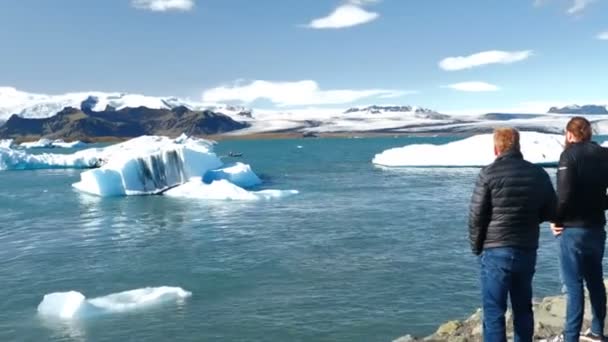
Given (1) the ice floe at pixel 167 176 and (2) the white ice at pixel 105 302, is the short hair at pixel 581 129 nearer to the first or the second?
(2) the white ice at pixel 105 302

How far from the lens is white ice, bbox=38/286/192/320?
1102cm

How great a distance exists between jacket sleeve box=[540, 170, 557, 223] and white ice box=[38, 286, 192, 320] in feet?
28.6

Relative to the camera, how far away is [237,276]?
1373 cm

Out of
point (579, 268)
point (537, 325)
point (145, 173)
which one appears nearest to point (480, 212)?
point (579, 268)

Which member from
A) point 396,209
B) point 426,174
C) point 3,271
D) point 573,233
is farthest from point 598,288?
point 426,174

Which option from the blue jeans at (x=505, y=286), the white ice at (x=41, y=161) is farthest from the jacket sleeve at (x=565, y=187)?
the white ice at (x=41, y=161)

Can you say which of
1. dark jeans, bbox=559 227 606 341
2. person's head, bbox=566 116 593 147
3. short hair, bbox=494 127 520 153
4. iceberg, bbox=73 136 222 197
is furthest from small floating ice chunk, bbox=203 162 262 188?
short hair, bbox=494 127 520 153

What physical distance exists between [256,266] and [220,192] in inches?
614

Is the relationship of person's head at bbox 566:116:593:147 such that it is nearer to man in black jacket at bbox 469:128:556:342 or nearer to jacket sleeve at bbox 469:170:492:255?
man in black jacket at bbox 469:128:556:342

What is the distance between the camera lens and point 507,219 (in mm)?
4516

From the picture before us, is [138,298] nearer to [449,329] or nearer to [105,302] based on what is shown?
[105,302]

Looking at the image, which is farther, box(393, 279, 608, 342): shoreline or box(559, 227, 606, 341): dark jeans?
box(393, 279, 608, 342): shoreline

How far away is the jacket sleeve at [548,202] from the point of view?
465cm

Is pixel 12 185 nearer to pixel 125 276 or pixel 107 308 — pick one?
pixel 125 276
